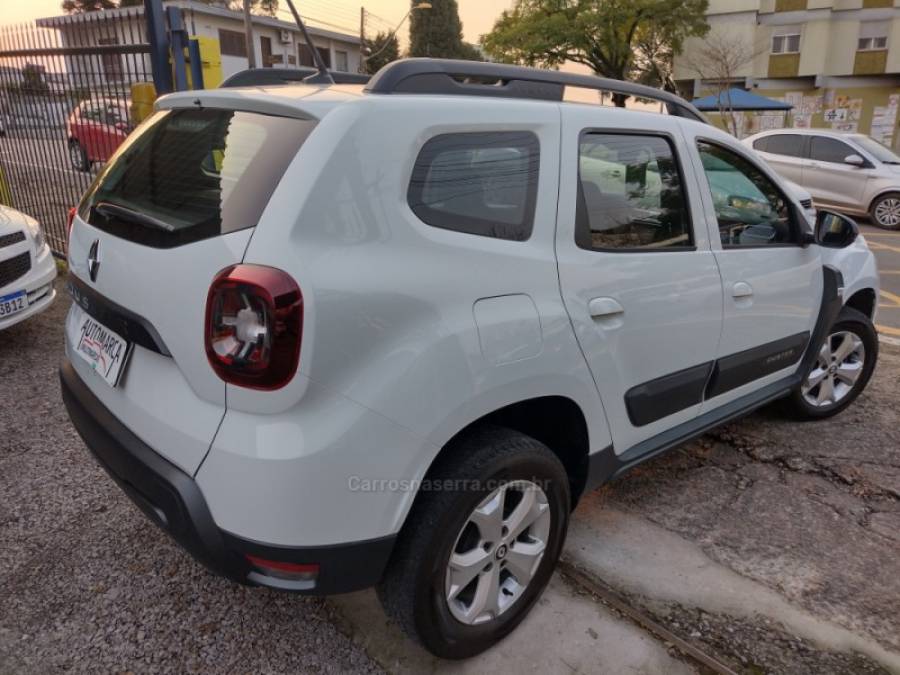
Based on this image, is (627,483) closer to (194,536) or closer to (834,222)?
(834,222)

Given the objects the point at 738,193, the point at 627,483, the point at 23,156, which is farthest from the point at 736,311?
Result: the point at 23,156

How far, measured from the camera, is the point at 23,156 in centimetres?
651

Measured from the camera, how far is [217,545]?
163 centimetres

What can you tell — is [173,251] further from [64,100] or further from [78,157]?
[64,100]

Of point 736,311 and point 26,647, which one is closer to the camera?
point 26,647

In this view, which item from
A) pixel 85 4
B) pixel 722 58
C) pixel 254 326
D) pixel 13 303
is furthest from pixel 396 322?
pixel 85 4

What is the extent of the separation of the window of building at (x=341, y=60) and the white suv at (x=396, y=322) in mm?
45675

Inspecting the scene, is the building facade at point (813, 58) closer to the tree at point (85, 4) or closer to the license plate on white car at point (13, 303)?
the license plate on white car at point (13, 303)

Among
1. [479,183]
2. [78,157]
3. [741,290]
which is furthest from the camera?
[78,157]

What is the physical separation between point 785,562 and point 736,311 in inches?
39.7

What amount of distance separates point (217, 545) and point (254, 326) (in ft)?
1.86

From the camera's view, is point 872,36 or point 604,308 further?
point 872,36

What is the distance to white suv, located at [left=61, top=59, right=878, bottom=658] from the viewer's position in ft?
5.08

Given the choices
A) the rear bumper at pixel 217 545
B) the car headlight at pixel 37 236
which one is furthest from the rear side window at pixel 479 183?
the car headlight at pixel 37 236
